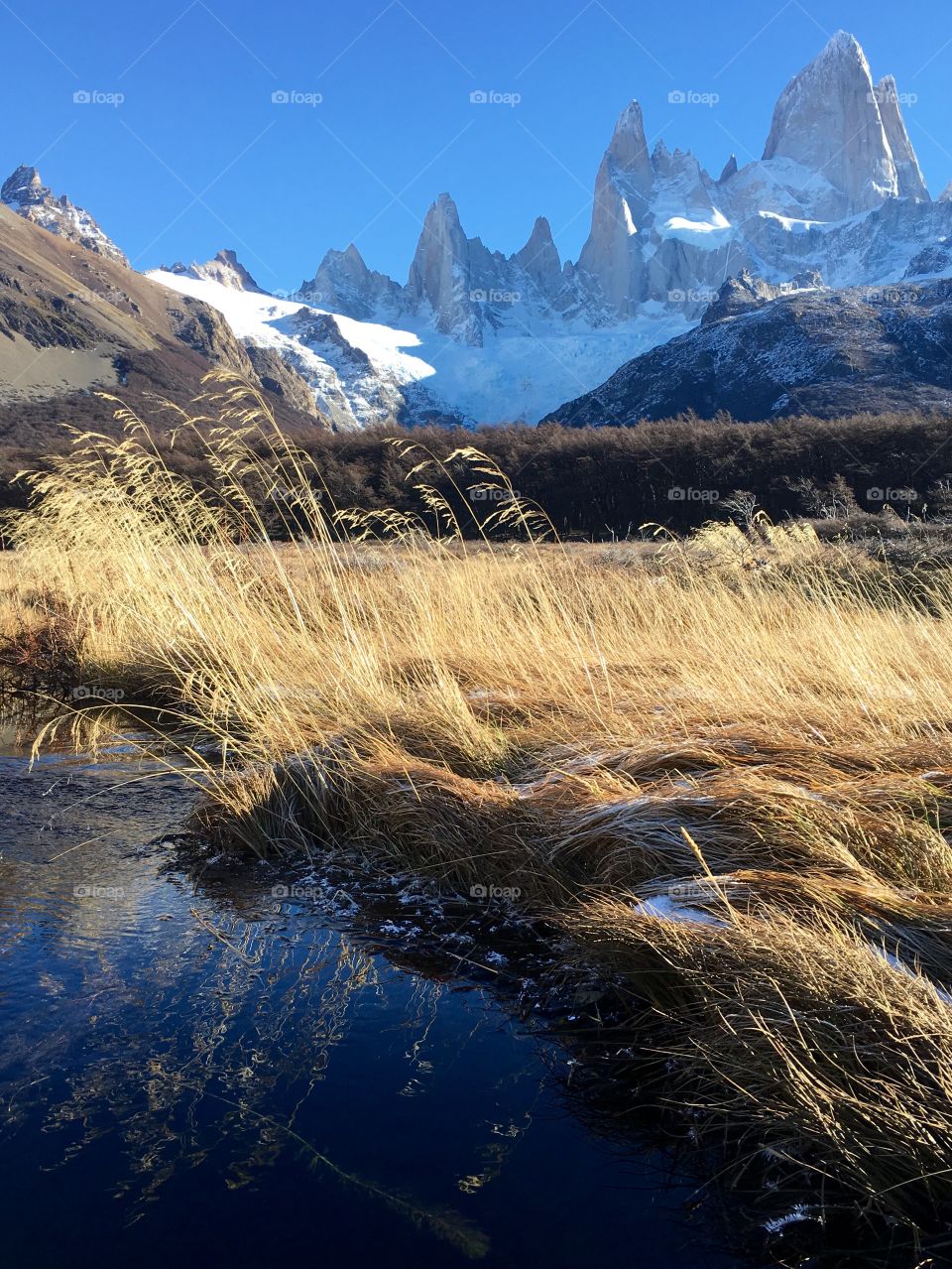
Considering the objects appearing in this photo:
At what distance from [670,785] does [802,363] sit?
8164cm

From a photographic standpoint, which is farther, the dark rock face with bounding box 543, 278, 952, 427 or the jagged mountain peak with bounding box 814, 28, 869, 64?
the jagged mountain peak with bounding box 814, 28, 869, 64

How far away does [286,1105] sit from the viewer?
219cm

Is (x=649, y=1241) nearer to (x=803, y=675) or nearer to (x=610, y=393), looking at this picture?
(x=803, y=675)

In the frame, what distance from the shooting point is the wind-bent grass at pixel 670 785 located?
2.02 m

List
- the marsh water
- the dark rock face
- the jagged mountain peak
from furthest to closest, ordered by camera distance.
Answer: the jagged mountain peak → the dark rock face → the marsh water

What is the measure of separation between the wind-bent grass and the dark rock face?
204 ft

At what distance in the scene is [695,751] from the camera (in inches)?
142

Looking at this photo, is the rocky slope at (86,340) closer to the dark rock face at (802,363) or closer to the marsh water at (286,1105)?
the dark rock face at (802,363)

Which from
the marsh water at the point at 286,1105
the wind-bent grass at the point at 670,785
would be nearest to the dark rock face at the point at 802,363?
the wind-bent grass at the point at 670,785

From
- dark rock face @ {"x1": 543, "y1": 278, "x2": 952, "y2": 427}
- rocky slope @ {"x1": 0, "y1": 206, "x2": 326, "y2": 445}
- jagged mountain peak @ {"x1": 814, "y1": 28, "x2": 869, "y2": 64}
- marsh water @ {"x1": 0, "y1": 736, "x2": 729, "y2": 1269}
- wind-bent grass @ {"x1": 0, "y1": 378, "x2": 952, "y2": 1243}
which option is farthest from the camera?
jagged mountain peak @ {"x1": 814, "y1": 28, "x2": 869, "y2": 64}

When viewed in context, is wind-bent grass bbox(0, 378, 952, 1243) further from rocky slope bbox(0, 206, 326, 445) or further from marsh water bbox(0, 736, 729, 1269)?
rocky slope bbox(0, 206, 326, 445)

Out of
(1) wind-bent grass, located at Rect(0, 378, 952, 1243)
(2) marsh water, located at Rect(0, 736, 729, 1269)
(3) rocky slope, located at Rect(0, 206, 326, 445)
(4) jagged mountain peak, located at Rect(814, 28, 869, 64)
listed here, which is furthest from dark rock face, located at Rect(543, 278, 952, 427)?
(4) jagged mountain peak, located at Rect(814, 28, 869, 64)

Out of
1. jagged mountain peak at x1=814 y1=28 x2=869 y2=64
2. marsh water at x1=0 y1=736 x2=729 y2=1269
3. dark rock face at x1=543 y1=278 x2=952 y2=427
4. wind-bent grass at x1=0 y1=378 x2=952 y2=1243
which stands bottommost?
marsh water at x1=0 y1=736 x2=729 y2=1269

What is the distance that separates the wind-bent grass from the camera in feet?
6.62
